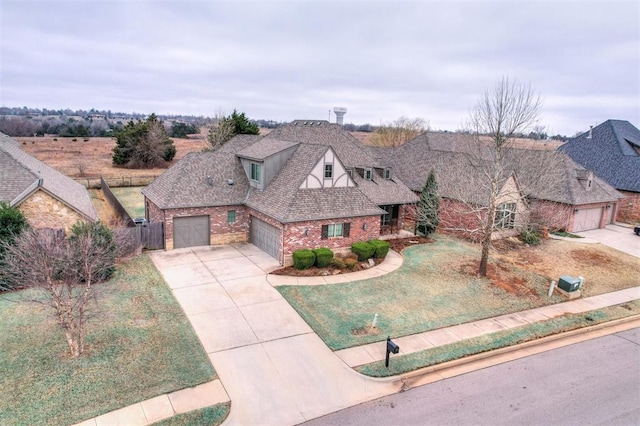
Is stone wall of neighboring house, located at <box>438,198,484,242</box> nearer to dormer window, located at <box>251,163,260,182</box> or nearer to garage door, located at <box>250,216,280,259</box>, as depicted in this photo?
garage door, located at <box>250,216,280,259</box>

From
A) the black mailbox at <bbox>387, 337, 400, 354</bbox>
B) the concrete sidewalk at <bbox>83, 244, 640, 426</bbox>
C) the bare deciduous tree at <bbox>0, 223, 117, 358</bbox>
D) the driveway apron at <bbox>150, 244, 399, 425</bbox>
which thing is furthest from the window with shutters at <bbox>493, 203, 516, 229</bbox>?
the bare deciduous tree at <bbox>0, 223, 117, 358</bbox>

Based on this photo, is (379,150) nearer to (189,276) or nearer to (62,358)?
(189,276)

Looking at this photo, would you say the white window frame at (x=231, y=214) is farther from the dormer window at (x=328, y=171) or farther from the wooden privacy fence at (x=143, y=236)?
the dormer window at (x=328, y=171)

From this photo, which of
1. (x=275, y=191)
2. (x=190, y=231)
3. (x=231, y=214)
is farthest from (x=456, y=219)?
(x=190, y=231)

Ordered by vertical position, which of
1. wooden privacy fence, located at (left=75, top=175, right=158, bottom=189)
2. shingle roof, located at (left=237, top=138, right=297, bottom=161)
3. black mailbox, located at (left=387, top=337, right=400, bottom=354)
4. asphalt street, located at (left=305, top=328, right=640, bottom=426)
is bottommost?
asphalt street, located at (left=305, top=328, right=640, bottom=426)

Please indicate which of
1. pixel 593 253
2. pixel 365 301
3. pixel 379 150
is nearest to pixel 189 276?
pixel 365 301

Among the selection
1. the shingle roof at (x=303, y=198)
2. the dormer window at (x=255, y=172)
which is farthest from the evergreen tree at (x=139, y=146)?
the shingle roof at (x=303, y=198)
